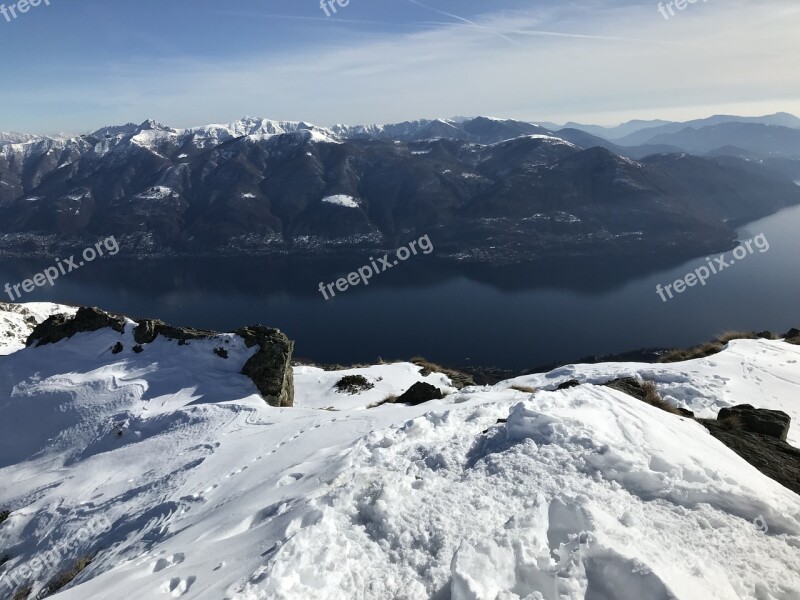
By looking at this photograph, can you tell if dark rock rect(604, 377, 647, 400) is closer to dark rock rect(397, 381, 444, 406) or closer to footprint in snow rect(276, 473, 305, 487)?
dark rock rect(397, 381, 444, 406)

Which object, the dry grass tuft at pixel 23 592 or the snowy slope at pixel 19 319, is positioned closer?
the dry grass tuft at pixel 23 592

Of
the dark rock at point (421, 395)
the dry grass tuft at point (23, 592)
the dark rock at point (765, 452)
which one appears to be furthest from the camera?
the dark rock at point (421, 395)

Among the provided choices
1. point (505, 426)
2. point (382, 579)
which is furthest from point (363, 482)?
point (505, 426)

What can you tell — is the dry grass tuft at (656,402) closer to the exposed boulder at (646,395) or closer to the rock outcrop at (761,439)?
the exposed boulder at (646,395)

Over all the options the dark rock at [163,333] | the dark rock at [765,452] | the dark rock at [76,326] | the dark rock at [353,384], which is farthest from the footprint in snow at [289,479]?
the dark rock at [76,326]

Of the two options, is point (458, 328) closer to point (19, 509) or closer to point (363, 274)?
point (363, 274)

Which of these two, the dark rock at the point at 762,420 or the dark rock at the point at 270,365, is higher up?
the dark rock at the point at 762,420

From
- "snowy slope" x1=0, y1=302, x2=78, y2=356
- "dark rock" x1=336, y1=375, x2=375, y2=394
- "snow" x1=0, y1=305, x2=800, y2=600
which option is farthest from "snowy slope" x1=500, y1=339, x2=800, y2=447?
"snowy slope" x1=0, y1=302, x2=78, y2=356
